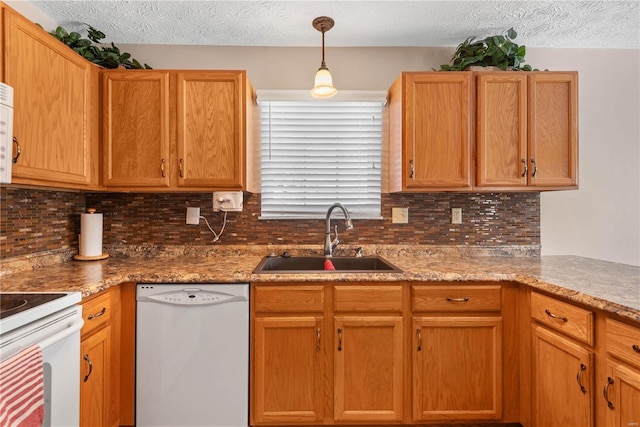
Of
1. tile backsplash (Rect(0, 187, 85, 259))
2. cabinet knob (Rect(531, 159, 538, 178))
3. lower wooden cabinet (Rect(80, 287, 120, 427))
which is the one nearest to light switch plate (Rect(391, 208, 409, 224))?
cabinet knob (Rect(531, 159, 538, 178))

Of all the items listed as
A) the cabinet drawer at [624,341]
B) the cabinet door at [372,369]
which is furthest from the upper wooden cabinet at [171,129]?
the cabinet drawer at [624,341]

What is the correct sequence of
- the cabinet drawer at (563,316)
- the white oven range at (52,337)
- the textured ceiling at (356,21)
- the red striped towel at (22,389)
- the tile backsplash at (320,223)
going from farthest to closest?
the tile backsplash at (320,223), the textured ceiling at (356,21), the cabinet drawer at (563,316), the white oven range at (52,337), the red striped towel at (22,389)

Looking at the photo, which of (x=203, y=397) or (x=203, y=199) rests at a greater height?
(x=203, y=199)

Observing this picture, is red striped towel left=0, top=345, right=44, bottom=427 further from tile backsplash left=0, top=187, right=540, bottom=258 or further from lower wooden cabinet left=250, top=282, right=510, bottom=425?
tile backsplash left=0, top=187, right=540, bottom=258

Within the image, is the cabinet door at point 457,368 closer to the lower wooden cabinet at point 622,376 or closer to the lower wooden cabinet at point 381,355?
the lower wooden cabinet at point 381,355

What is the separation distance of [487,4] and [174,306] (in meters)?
2.47

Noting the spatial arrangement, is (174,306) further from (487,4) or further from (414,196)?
(487,4)

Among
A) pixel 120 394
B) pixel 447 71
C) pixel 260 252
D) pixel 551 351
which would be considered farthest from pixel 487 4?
pixel 120 394

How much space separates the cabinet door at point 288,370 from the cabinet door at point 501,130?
1371 mm

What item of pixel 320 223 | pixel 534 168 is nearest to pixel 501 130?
pixel 534 168

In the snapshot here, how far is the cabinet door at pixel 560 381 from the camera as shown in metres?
1.28

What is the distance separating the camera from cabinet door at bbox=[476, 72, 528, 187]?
1.89m

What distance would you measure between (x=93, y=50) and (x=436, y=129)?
7.02 ft

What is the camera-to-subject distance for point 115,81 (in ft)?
6.15
